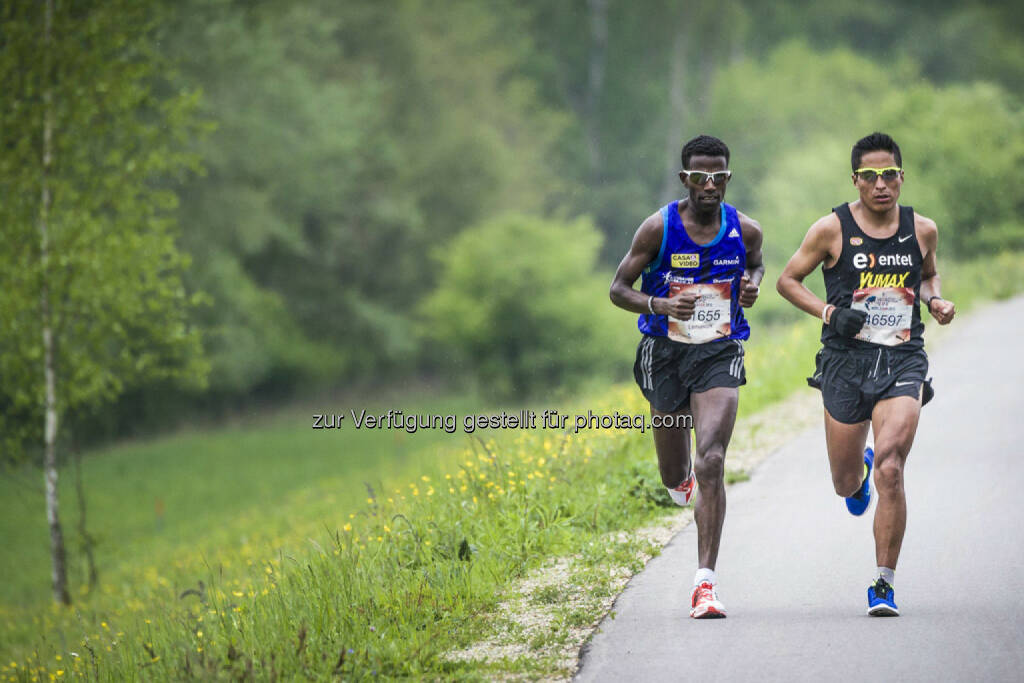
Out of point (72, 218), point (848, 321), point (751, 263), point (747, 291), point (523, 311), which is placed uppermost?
point (72, 218)

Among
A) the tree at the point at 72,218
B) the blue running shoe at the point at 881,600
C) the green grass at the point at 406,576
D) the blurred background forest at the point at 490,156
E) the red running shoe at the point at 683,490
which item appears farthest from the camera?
the blurred background forest at the point at 490,156

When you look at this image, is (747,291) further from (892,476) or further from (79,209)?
(79,209)

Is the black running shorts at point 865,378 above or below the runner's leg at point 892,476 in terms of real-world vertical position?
above

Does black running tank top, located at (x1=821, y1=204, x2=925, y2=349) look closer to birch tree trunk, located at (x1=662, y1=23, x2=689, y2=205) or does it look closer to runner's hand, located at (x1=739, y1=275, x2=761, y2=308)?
runner's hand, located at (x1=739, y1=275, x2=761, y2=308)

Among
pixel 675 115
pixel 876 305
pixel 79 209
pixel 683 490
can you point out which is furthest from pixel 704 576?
pixel 675 115

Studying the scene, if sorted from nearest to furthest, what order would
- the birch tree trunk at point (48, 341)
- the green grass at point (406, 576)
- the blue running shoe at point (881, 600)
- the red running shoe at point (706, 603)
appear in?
1. the green grass at point (406, 576)
2. the blue running shoe at point (881, 600)
3. the red running shoe at point (706, 603)
4. the birch tree trunk at point (48, 341)

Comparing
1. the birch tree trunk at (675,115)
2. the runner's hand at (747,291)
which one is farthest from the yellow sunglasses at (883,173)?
the birch tree trunk at (675,115)

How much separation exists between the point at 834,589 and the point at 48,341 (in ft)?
39.9

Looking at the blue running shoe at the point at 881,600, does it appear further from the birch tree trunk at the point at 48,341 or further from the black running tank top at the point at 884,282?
the birch tree trunk at the point at 48,341

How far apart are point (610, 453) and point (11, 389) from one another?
31.7ft

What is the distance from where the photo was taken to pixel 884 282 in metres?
6.47

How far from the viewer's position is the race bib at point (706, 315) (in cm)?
670

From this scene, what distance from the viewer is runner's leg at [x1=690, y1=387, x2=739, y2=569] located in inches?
252

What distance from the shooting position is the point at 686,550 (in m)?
7.80
